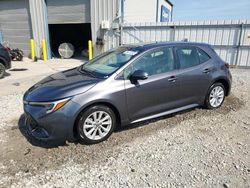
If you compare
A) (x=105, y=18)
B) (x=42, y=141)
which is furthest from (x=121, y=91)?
(x=105, y=18)

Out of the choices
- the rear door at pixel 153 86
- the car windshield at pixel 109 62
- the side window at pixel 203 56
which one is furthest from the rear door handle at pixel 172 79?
the side window at pixel 203 56

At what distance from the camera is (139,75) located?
3441 millimetres

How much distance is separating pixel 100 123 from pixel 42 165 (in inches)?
40.1

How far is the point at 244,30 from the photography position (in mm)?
9477

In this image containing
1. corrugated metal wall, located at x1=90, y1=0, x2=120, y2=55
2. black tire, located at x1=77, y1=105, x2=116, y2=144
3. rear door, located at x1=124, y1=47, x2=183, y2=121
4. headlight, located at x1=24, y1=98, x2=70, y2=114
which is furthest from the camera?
corrugated metal wall, located at x1=90, y1=0, x2=120, y2=55

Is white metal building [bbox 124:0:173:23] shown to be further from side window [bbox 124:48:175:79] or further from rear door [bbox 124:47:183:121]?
rear door [bbox 124:47:183:121]

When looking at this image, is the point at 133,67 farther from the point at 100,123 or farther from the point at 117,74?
the point at 100,123

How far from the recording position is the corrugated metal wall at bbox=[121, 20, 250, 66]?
9.57 meters

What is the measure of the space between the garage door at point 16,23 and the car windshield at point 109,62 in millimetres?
12100

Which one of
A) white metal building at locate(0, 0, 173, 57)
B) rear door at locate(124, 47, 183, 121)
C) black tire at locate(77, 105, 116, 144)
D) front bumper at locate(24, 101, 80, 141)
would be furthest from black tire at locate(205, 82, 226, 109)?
white metal building at locate(0, 0, 173, 57)

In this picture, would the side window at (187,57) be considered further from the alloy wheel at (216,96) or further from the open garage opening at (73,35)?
the open garage opening at (73,35)

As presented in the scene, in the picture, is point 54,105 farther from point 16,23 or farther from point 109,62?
point 16,23

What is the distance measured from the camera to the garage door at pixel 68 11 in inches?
492

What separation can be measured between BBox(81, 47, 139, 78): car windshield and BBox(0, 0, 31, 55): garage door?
12.1 metres
